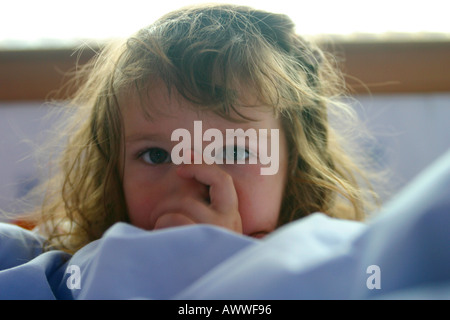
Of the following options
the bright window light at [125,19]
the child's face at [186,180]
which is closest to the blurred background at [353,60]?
the bright window light at [125,19]

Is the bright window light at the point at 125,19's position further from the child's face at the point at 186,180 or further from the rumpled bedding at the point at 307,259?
the rumpled bedding at the point at 307,259

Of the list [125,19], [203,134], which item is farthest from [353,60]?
[203,134]

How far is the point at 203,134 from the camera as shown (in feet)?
2.09

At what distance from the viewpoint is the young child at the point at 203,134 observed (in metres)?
0.64

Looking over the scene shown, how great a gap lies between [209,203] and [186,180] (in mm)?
44

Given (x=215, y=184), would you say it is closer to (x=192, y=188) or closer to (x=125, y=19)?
(x=192, y=188)

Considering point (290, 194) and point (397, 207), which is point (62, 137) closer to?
point (290, 194)

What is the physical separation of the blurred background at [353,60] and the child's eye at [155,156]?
65 cm

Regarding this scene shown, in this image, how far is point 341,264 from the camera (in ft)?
1.01

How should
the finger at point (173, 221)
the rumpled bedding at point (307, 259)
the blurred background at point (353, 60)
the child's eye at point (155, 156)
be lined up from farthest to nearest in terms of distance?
the blurred background at point (353, 60) → the child's eye at point (155, 156) → the finger at point (173, 221) → the rumpled bedding at point (307, 259)

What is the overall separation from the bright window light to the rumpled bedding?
3.21 ft

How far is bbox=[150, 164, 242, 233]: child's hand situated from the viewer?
0.58 m

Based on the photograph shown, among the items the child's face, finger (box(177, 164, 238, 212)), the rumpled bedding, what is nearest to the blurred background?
the child's face

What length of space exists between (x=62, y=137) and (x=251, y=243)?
2.29ft
